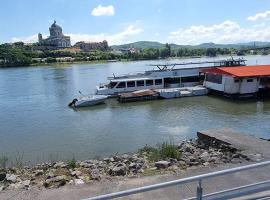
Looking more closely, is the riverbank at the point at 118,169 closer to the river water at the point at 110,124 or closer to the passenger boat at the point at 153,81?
the river water at the point at 110,124

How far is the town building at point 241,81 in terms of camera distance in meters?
35.9

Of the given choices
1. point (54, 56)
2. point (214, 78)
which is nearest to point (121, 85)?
point (214, 78)

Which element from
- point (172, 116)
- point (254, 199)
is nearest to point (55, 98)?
point (172, 116)

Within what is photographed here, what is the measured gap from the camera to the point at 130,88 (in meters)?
41.8

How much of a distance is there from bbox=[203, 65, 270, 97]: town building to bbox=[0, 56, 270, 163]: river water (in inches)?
62.3

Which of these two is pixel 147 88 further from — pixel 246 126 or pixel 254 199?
pixel 254 199

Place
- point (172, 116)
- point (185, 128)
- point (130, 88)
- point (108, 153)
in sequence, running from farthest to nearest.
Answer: point (130, 88) < point (172, 116) < point (185, 128) < point (108, 153)

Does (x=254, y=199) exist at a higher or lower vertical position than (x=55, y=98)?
higher

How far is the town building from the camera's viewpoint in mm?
35938

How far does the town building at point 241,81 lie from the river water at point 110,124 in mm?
1582

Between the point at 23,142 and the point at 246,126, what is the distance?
49.9 ft

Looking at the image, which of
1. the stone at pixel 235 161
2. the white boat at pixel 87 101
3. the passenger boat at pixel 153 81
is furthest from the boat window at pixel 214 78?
the stone at pixel 235 161

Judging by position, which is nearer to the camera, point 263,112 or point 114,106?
point 263,112

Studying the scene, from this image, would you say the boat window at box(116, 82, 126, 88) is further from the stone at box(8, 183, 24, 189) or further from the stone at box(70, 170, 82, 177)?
the stone at box(8, 183, 24, 189)
